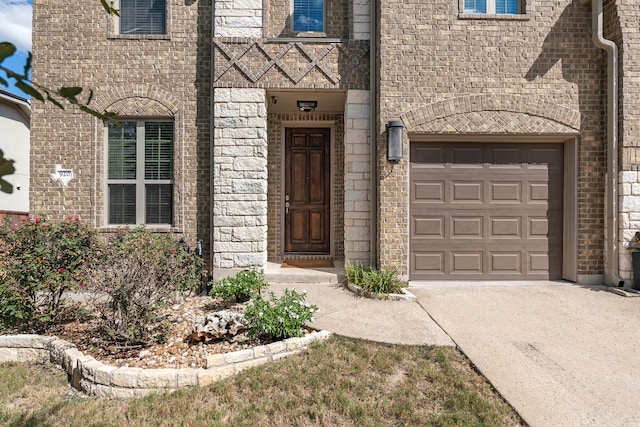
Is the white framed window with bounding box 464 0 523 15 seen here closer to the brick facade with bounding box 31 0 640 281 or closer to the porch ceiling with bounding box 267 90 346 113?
the brick facade with bounding box 31 0 640 281

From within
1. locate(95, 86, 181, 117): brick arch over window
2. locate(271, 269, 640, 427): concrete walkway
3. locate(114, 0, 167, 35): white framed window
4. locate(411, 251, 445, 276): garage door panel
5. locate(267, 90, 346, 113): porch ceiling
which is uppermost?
locate(114, 0, 167, 35): white framed window

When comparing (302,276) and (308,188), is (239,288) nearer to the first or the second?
(302,276)

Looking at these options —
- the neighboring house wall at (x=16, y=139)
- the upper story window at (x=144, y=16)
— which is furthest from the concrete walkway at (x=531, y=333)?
the neighboring house wall at (x=16, y=139)

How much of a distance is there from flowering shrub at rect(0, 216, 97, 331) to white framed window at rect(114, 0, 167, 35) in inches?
145

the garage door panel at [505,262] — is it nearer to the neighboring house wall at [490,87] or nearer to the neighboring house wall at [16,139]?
the neighboring house wall at [490,87]

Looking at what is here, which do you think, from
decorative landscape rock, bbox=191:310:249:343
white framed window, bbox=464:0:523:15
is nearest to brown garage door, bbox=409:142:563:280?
white framed window, bbox=464:0:523:15

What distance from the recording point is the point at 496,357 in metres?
3.16

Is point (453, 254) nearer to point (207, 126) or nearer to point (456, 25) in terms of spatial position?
point (456, 25)

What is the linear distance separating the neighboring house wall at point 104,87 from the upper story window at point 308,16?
1474 millimetres

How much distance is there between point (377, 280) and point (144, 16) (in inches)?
230

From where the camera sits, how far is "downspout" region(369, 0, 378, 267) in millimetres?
5625

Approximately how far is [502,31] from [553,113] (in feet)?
4.97

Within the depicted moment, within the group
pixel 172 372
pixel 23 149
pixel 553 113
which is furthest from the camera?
pixel 23 149

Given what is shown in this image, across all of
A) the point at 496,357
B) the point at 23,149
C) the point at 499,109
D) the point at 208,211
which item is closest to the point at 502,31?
the point at 499,109
